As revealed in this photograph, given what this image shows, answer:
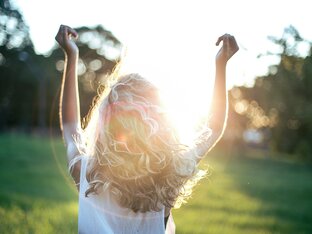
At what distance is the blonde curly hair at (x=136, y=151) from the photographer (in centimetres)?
238

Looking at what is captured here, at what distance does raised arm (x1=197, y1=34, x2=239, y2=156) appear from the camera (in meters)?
2.53

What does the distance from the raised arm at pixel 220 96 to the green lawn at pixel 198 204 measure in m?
3.33

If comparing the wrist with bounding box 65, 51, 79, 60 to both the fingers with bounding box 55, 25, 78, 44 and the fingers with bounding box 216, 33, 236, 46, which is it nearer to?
the fingers with bounding box 55, 25, 78, 44

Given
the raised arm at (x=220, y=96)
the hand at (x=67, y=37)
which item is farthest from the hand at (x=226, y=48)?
the hand at (x=67, y=37)

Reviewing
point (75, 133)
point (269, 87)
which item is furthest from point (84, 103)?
point (75, 133)

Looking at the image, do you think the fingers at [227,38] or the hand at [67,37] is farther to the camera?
the hand at [67,37]

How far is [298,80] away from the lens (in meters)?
21.2

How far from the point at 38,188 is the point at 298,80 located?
37.0 feet

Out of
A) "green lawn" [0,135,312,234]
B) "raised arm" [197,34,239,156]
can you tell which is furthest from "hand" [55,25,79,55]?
"green lawn" [0,135,312,234]

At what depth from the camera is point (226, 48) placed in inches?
99.7

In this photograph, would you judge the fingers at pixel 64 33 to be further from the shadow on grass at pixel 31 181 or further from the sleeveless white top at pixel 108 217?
the shadow on grass at pixel 31 181

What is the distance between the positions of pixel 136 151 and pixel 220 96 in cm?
49

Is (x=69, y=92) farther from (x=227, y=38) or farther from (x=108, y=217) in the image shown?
(x=227, y=38)

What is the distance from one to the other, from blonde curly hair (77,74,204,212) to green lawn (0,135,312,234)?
3.28m
